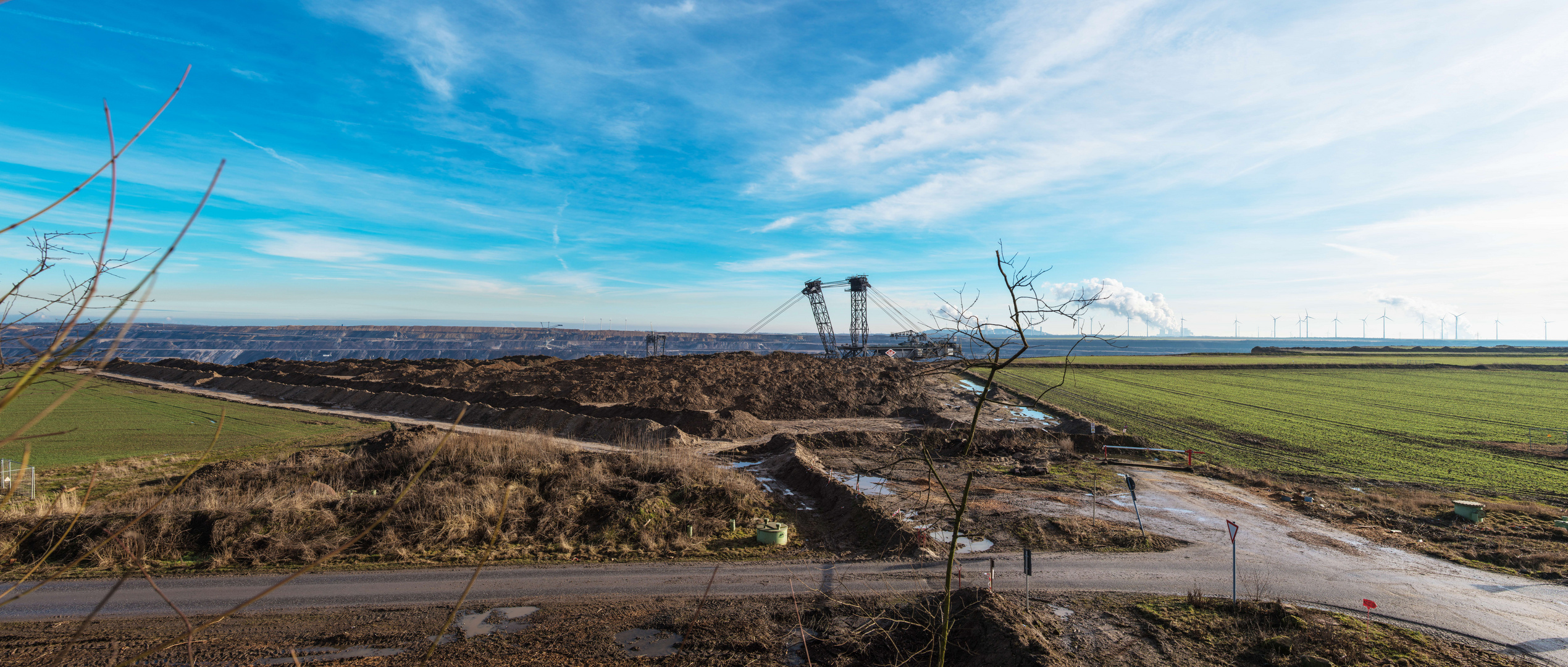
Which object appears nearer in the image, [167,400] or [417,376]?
[167,400]

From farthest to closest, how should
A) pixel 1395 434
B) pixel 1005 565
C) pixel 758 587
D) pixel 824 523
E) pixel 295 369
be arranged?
pixel 295 369 < pixel 1395 434 < pixel 824 523 < pixel 1005 565 < pixel 758 587

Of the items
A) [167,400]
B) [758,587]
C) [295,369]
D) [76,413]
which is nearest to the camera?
[758,587]

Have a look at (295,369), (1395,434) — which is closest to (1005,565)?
(1395,434)

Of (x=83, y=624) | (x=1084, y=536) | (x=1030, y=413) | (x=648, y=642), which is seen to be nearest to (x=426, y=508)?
(x=648, y=642)

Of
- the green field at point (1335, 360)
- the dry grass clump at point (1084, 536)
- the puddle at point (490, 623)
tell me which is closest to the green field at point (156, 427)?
the puddle at point (490, 623)

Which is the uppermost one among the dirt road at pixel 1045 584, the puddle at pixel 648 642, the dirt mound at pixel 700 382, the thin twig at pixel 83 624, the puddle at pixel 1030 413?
the thin twig at pixel 83 624

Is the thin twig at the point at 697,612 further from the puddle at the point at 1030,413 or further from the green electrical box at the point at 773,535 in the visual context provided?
the puddle at the point at 1030,413

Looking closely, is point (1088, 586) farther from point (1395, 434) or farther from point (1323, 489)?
point (1395, 434)

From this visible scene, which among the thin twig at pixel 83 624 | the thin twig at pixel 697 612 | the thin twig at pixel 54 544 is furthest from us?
the thin twig at pixel 697 612
